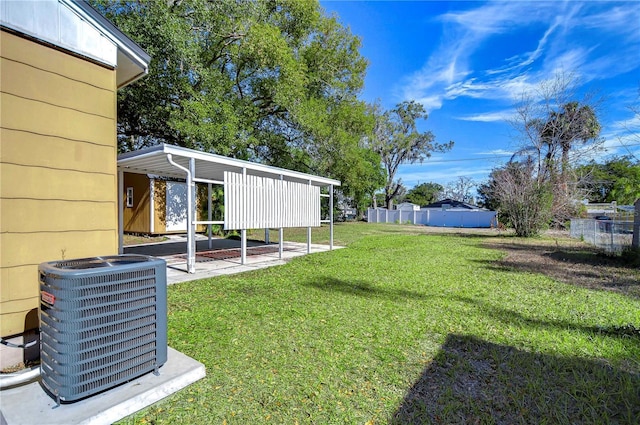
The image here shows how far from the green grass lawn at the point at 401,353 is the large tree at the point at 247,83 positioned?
759 cm

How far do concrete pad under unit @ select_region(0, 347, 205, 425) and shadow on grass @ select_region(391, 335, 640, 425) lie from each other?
1.52m

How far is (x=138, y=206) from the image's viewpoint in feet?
39.0

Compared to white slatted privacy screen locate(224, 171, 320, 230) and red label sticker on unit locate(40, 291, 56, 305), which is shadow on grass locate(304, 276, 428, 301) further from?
red label sticker on unit locate(40, 291, 56, 305)

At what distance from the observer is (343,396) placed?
2.07 metres

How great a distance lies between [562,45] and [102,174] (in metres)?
16.1

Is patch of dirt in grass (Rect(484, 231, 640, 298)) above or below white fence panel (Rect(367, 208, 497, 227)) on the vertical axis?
below

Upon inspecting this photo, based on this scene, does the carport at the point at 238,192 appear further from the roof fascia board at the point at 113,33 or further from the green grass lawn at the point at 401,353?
the roof fascia board at the point at 113,33

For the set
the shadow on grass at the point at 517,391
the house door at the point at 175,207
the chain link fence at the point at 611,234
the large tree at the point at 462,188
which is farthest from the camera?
the large tree at the point at 462,188

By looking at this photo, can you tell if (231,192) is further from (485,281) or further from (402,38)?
(402,38)

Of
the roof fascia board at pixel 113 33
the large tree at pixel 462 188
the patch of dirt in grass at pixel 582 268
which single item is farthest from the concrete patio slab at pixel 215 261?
the large tree at pixel 462 188

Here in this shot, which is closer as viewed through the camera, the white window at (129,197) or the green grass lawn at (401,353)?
the green grass lawn at (401,353)

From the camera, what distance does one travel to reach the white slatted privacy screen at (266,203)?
6.23 m

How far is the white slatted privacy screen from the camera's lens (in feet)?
20.4

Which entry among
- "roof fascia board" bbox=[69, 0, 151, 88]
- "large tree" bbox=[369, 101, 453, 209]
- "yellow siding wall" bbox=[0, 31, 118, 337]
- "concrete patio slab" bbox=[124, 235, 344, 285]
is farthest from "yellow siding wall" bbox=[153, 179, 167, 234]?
"large tree" bbox=[369, 101, 453, 209]
